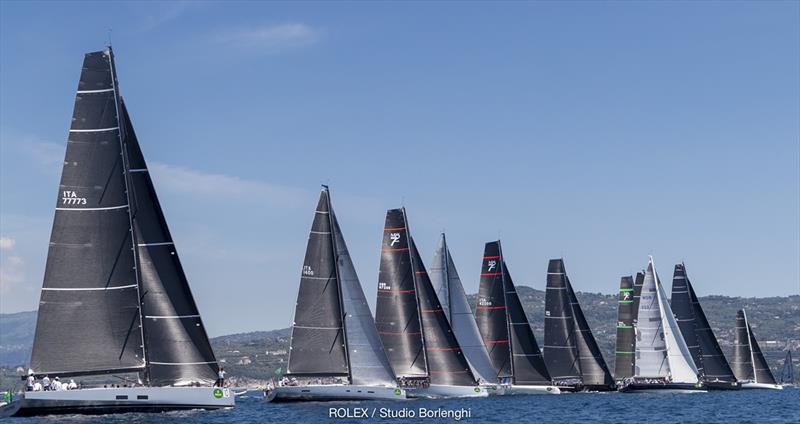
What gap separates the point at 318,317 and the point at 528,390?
29.2m

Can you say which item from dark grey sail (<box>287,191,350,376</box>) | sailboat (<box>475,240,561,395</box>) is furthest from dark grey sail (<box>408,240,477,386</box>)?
dark grey sail (<box>287,191,350,376</box>)

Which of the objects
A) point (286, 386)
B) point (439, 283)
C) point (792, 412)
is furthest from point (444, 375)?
point (792, 412)

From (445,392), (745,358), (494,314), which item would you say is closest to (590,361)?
(494,314)

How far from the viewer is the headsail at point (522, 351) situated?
3543 inches

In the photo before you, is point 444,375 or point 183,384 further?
point 444,375

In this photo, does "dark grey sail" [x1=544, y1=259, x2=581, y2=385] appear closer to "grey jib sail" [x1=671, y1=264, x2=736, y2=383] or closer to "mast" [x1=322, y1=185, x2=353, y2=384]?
"grey jib sail" [x1=671, y1=264, x2=736, y2=383]

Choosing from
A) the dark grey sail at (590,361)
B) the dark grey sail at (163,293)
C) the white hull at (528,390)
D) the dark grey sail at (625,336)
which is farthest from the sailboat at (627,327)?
the dark grey sail at (163,293)

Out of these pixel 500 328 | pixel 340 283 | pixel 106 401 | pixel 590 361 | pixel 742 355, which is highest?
pixel 340 283

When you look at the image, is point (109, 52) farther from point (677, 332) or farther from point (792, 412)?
point (677, 332)

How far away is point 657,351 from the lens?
9938 centimetres

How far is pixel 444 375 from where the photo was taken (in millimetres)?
75375

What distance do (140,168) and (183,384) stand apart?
409 inches

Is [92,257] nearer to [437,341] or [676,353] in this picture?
[437,341]

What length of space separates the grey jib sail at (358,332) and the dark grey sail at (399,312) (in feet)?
19.0
